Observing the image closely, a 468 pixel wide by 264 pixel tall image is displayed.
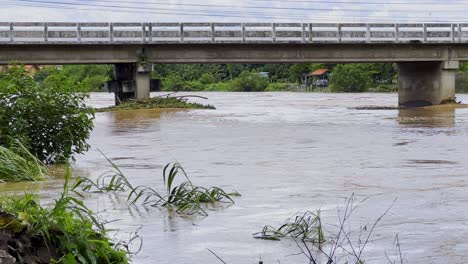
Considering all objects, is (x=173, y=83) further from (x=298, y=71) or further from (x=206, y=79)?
(x=298, y=71)

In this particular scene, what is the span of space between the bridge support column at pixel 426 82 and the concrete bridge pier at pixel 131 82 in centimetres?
1591

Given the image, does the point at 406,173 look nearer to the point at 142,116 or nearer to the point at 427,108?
the point at 142,116

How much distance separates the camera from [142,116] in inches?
1828

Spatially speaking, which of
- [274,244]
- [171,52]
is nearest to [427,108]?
[171,52]

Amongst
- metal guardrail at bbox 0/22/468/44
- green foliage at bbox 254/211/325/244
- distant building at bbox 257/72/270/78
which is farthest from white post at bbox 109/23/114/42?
distant building at bbox 257/72/270/78

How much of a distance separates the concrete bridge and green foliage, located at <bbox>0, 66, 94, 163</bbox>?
1175 inches

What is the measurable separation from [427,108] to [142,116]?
1720cm

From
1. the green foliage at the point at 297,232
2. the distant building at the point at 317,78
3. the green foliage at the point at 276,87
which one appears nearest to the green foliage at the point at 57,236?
the green foliage at the point at 297,232

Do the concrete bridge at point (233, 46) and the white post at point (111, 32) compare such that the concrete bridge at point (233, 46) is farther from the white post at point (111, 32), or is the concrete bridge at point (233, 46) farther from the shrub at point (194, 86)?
the shrub at point (194, 86)

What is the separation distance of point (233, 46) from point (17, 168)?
39.0 m

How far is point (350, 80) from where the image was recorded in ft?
351

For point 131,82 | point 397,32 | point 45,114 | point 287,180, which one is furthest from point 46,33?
point 287,180

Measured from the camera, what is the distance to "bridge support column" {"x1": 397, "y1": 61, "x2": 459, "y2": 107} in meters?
57.9

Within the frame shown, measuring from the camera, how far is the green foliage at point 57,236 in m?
7.86
